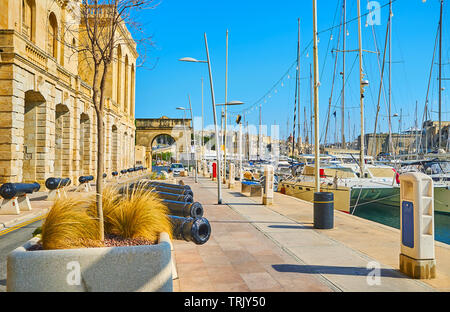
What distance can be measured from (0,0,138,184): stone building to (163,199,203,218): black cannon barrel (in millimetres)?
5638

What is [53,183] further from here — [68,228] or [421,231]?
[421,231]

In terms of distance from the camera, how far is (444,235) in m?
16.1

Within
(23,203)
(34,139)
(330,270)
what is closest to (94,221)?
(330,270)

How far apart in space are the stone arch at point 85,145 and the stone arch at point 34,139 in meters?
9.45

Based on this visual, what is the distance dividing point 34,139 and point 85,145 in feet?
32.8

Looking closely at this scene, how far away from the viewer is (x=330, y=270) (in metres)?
6.31

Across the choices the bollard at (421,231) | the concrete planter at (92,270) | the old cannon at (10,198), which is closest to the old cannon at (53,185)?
the old cannon at (10,198)

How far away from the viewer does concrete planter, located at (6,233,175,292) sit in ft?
12.8

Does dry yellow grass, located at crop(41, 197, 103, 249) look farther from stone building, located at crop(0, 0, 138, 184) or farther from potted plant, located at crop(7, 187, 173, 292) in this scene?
stone building, located at crop(0, 0, 138, 184)

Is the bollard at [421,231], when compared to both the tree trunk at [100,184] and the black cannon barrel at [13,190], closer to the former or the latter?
the tree trunk at [100,184]

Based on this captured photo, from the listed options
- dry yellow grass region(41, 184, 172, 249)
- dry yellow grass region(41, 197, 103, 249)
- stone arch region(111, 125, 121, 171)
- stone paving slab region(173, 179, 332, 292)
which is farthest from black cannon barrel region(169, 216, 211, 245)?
stone arch region(111, 125, 121, 171)
